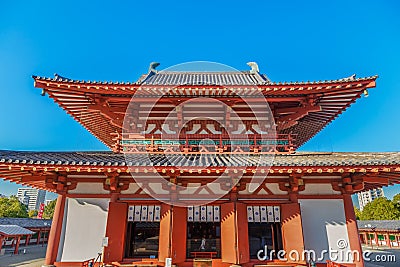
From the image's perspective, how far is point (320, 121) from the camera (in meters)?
12.2

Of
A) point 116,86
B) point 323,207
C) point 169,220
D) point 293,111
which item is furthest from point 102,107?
point 323,207

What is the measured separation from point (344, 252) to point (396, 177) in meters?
3.16

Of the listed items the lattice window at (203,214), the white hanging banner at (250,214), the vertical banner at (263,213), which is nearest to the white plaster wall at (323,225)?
the vertical banner at (263,213)

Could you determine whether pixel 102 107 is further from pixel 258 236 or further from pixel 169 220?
pixel 258 236

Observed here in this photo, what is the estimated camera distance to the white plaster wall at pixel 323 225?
8273mm

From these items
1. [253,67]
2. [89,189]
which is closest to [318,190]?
[89,189]

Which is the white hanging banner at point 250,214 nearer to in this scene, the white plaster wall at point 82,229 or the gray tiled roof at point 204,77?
the white plaster wall at point 82,229

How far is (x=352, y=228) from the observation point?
8367 millimetres

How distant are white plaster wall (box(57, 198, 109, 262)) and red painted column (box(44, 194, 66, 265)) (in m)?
0.12

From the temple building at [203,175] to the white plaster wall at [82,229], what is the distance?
0.03 metres

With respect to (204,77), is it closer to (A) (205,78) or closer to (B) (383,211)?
(A) (205,78)

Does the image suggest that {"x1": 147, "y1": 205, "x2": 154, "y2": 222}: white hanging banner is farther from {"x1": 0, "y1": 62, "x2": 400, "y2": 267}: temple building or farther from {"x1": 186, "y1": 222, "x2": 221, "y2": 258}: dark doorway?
{"x1": 186, "y1": 222, "x2": 221, "y2": 258}: dark doorway

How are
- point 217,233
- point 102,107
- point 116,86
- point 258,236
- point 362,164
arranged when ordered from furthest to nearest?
point 217,233
point 258,236
point 102,107
point 116,86
point 362,164

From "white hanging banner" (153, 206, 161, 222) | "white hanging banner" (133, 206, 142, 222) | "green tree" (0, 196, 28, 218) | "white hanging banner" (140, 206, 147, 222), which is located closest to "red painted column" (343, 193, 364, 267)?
"white hanging banner" (153, 206, 161, 222)
